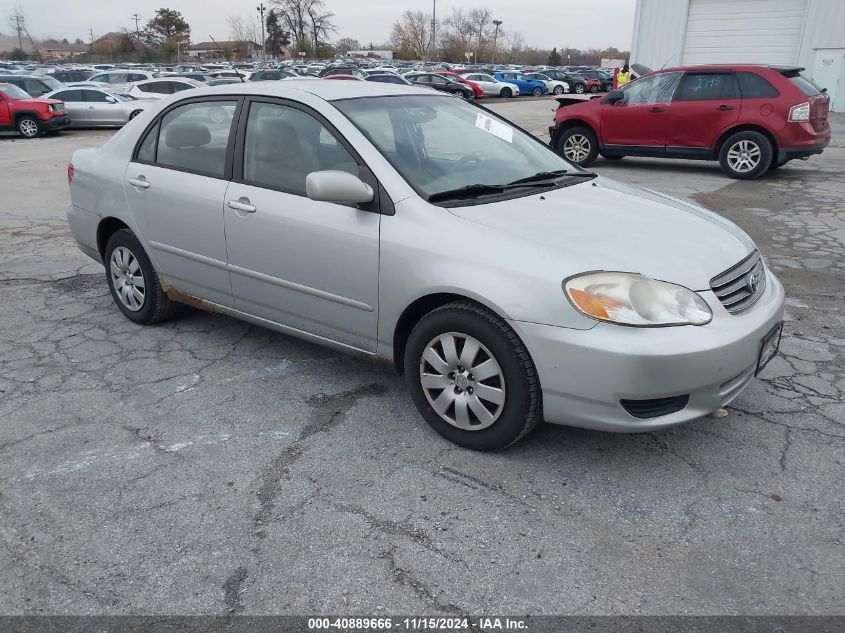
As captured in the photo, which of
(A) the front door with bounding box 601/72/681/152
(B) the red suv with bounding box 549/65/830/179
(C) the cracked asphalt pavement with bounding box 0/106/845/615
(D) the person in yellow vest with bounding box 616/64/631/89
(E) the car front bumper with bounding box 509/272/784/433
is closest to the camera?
(C) the cracked asphalt pavement with bounding box 0/106/845/615

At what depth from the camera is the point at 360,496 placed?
9.26 ft

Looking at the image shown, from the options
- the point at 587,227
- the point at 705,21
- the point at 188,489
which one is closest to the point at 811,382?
the point at 587,227

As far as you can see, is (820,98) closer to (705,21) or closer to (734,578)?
(734,578)

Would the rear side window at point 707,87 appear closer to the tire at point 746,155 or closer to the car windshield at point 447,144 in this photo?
the tire at point 746,155

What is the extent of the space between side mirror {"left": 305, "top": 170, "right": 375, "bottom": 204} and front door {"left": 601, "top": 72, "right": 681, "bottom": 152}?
8.86m

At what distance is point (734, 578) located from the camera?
2.35m

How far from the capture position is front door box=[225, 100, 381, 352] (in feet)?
10.8

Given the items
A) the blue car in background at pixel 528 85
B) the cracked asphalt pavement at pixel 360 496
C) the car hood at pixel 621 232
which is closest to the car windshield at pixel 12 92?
the cracked asphalt pavement at pixel 360 496

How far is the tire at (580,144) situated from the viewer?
37.8 ft


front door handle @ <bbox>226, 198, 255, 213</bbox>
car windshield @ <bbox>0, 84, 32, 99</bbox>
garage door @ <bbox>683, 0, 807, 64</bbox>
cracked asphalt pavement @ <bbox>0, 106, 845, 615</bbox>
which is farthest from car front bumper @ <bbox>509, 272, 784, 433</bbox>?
garage door @ <bbox>683, 0, 807, 64</bbox>

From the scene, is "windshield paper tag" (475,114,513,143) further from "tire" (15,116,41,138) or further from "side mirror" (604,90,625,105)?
"tire" (15,116,41,138)

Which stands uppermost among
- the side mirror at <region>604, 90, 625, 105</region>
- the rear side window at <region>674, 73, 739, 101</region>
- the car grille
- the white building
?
the white building

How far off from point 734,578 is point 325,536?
4.81ft

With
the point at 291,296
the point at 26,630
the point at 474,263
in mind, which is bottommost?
the point at 26,630
